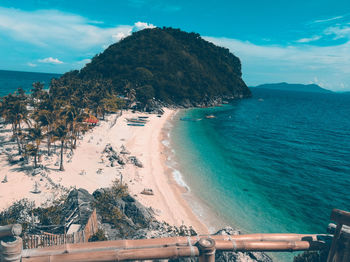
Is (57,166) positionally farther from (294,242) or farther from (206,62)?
(206,62)

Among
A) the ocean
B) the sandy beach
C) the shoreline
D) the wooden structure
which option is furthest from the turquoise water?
the wooden structure

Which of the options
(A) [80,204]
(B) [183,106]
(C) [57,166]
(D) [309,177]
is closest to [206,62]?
(B) [183,106]

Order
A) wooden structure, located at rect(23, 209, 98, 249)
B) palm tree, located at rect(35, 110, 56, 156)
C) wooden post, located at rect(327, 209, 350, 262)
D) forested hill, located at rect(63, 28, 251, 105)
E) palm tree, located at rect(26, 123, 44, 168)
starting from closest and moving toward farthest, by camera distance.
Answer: wooden post, located at rect(327, 209, 350, 262)
wooden structure, located at rect(23, 209, 98, 249)
palm tree, located at rect(26, 123, 44, 168)
palm tree, located at rect(35, 110, 56, 156)
forested hill, located at rect(63, 28, 251, 105)

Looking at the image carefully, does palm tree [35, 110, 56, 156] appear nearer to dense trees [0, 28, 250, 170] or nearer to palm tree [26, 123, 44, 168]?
palm tree [26, 123, 44, 168]

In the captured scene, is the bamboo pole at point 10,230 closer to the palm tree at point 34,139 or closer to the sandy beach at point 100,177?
the sandy beach at point 100,177

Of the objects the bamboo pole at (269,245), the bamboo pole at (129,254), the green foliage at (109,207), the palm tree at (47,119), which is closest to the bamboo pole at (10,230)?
the bamboo pole at (129,254)

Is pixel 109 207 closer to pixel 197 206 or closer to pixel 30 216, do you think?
pixel 30 216
